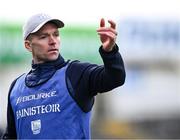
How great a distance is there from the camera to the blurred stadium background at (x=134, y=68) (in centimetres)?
1723

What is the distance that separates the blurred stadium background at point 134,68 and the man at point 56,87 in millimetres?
11774

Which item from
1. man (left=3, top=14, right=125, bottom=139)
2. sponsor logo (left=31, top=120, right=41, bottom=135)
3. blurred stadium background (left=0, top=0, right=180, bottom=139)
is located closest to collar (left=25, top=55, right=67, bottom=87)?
man (left=3, top=14, right=125, bottom=139)

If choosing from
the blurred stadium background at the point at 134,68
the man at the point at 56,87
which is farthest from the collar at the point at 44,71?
the blurred stadium background at the point at 134,68

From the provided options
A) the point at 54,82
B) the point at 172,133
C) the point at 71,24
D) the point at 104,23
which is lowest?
the point at 172,133

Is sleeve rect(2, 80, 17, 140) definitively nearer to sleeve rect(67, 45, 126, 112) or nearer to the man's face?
the man's face

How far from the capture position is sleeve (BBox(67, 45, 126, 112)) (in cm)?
435

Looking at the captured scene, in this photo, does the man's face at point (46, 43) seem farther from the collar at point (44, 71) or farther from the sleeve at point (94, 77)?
the sleeve at point (94, 77)

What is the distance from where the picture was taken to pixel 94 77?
4.48 metres

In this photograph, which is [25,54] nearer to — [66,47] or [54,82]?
[66,47]

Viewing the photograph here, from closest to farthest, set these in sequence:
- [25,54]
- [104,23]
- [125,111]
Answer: [104,23] → [25,54] → [125,111]

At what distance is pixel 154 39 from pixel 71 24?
2.43 meters

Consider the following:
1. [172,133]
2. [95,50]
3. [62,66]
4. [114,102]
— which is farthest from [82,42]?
[62,66]

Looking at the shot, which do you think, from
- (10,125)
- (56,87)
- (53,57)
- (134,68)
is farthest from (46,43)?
(134,68)

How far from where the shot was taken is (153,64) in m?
19.0
